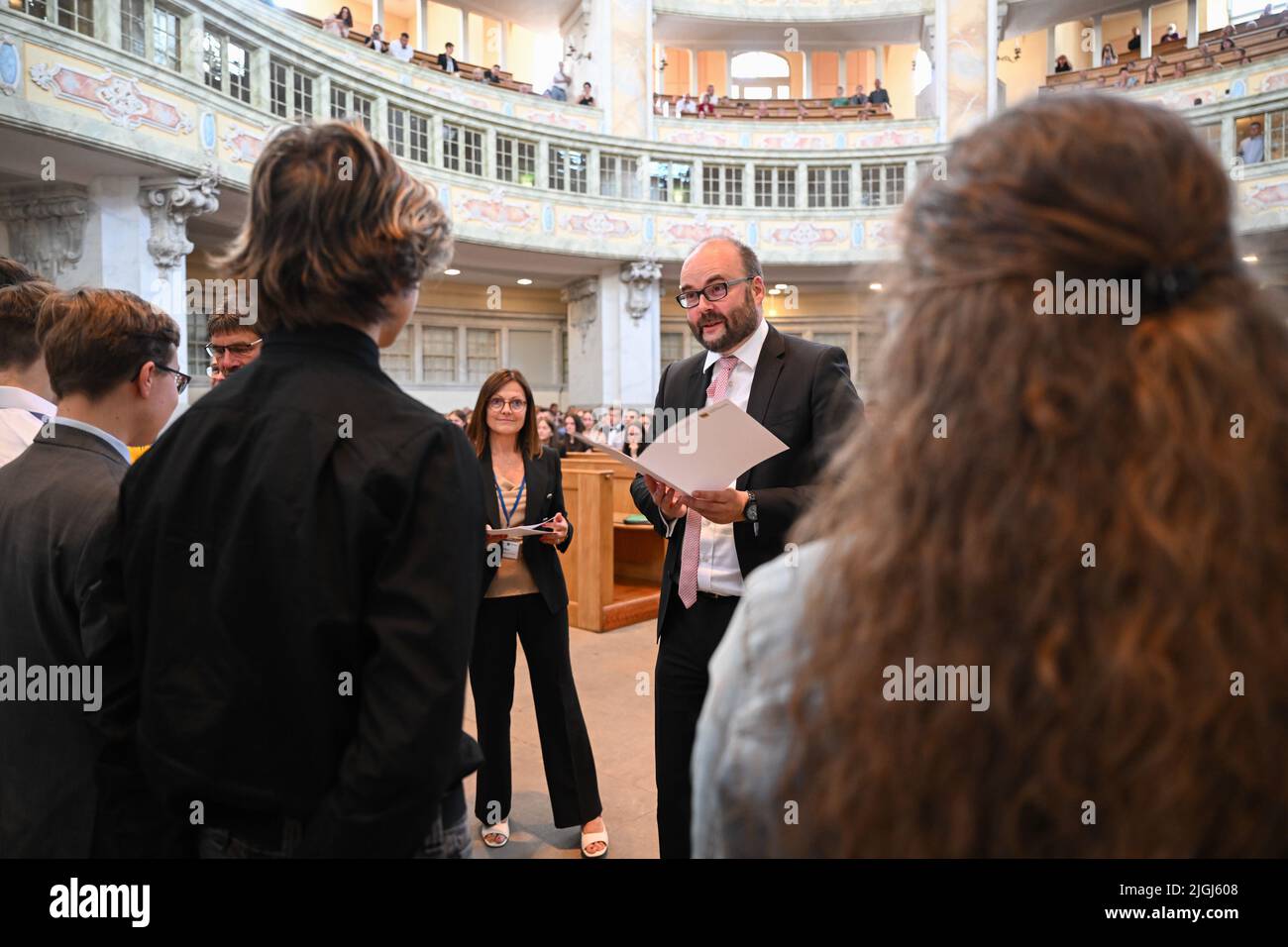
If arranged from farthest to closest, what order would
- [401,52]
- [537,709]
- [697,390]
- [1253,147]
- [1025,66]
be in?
[1025,66]
[401,52]
[1253,147]
[537,709]
[697,390]

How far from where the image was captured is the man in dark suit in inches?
98.9

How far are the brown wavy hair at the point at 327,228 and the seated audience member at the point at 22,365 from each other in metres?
1.58

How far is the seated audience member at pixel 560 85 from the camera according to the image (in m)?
18.0

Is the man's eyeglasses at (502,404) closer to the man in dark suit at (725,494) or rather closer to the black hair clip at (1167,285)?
the man in dark suit at (725,494)

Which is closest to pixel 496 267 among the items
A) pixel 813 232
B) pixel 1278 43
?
pixel 813 232

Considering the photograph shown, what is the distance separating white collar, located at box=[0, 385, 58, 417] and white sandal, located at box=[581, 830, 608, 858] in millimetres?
2382

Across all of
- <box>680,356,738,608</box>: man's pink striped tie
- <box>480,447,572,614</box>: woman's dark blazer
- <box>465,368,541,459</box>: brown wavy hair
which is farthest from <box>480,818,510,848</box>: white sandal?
<box>465,368,541,459</box>: brown wavy hair

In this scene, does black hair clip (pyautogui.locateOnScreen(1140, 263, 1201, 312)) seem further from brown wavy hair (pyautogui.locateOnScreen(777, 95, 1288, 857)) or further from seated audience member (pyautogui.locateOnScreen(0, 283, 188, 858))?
seated audience member (pyautogui.locateOnScreen(0, 283, 188, 858))

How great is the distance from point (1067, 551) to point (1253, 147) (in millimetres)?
19820

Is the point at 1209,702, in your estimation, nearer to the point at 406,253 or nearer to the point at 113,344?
the point at 406,253

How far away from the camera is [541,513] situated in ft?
12.6

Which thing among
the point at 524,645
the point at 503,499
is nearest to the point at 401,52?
the point at 503,499

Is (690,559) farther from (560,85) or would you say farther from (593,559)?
(560,85)

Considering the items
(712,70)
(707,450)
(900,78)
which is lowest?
(707,450)
